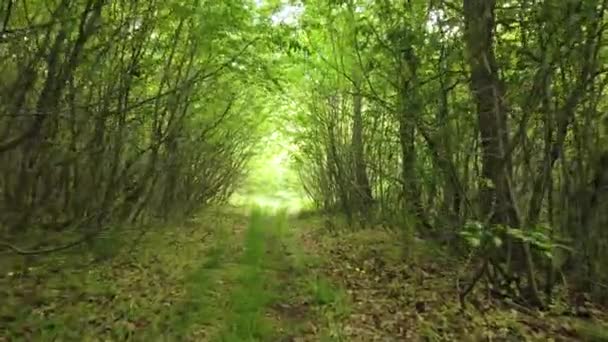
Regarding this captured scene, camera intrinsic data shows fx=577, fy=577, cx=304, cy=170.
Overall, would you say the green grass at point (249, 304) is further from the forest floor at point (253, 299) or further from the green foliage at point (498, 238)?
the green foliage at point (498, 238)

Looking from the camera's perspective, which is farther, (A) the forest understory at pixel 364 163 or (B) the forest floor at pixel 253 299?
(A) the forest understory at pixel 364 163

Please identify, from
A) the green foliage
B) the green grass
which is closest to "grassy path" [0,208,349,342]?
the green grass

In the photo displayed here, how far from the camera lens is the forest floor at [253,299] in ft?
21.1

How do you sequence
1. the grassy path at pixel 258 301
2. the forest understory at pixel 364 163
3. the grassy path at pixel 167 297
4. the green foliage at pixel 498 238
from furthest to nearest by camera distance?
1. the forest understory at pixel 364 163
2. the grassy path at pixel 258 301
3. the grassy path at pixel 167 297
4. the green foliage at pixel 498 238

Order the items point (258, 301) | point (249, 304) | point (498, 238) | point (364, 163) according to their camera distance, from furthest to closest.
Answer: point (364, 163) → point (258, 301) → point (249, 304) → point (498, 238)

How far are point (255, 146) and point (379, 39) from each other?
21711 millimetres

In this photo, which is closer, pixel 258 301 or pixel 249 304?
pixel 249 304

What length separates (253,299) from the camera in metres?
7.76

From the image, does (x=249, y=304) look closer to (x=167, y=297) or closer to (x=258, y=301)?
(x=258, y=301)

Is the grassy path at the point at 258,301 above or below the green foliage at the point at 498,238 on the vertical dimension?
below

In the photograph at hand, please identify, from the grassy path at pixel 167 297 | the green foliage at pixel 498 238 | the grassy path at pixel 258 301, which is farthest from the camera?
the grassy path at pixel 258 301

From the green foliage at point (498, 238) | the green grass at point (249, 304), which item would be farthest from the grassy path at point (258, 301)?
the green foliage at point (498, 238)

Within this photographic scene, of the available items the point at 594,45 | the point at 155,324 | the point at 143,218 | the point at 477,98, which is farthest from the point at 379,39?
the point at 143,218

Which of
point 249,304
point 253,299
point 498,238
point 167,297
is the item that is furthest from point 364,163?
point 498,238
